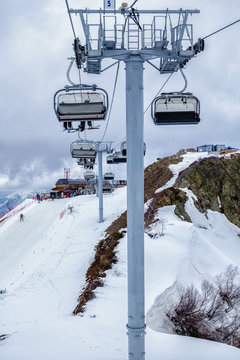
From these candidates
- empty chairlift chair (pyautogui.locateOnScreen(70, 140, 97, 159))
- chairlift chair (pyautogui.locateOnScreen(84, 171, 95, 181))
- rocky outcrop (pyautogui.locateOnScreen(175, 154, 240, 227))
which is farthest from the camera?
chairlift chair (pyautogui.locateOnScreen(84, 171, 95, 181))

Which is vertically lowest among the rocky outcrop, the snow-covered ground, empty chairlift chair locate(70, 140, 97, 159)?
the snow-covered ground

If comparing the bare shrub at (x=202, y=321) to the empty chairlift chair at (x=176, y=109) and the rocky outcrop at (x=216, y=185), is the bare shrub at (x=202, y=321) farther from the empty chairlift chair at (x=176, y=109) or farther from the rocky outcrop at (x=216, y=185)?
the rocky outcrop at (x=216, y=185)

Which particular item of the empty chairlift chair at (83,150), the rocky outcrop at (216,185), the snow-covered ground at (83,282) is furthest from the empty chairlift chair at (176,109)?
the rocky outcrop at (216,185)

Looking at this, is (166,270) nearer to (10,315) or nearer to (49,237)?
(10,315)

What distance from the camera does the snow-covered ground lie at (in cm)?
649

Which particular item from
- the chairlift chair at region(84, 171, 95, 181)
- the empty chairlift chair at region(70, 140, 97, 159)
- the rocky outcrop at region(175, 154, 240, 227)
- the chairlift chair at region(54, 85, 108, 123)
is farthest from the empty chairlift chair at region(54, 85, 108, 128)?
the chairlift chair at region(84, 171, 95, 181)

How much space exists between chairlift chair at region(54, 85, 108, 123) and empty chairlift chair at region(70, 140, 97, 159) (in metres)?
7.46

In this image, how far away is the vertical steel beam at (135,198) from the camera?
473 centimetres

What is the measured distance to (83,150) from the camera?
12.8m

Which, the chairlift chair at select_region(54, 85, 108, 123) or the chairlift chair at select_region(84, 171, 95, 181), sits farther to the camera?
the chairlift chair at select_region(84, 171, 95, 181)

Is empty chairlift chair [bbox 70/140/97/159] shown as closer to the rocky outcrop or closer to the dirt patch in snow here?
the dirt patch in snow

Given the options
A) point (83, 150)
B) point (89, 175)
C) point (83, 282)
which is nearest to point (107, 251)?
point (83, 282)

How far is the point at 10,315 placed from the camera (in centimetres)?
1038

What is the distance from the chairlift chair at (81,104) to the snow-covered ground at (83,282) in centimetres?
440
